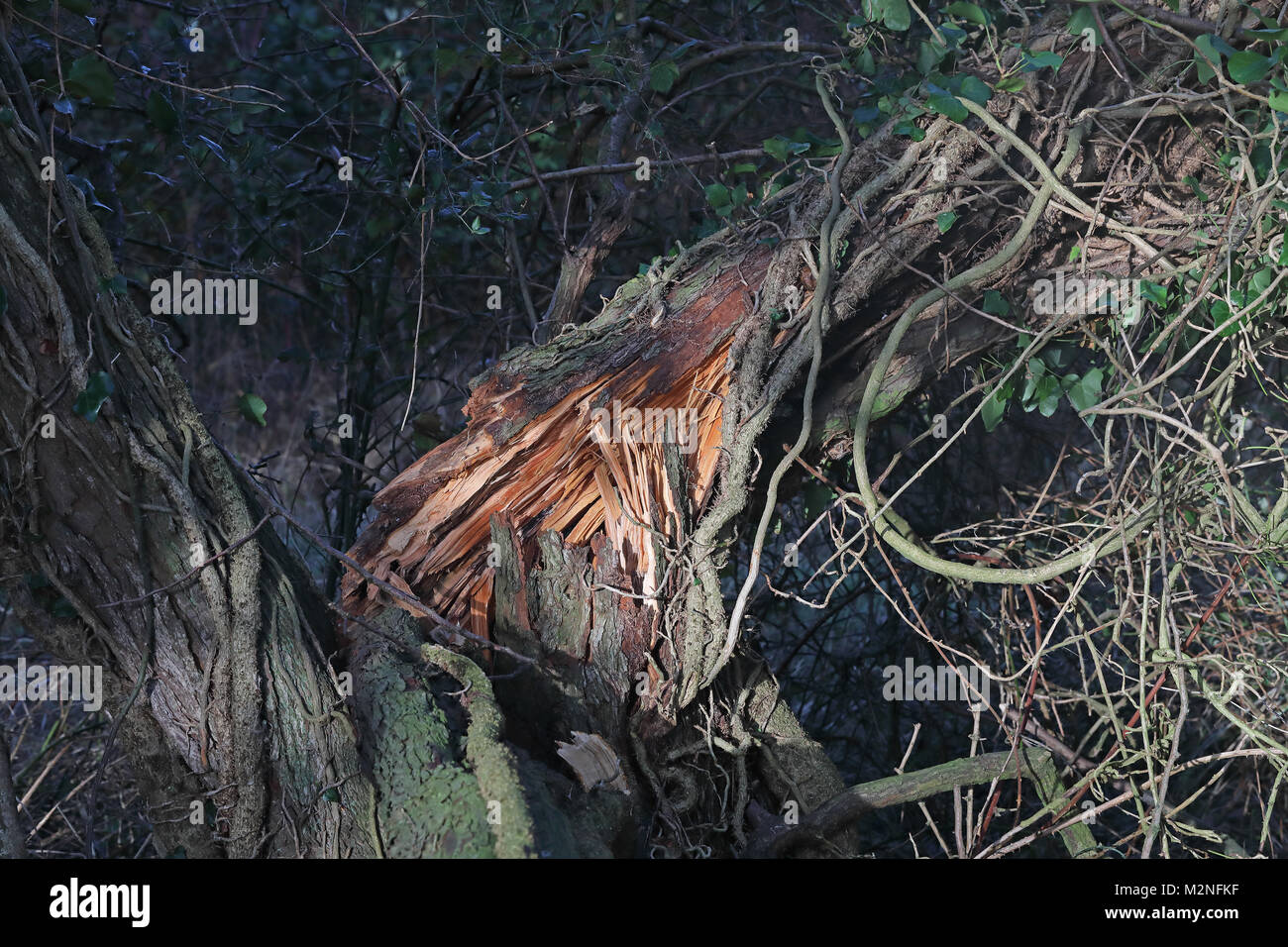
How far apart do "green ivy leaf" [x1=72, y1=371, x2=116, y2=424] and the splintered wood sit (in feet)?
2.19

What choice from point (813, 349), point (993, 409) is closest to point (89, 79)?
point (813, 349)

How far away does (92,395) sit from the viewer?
1754mm

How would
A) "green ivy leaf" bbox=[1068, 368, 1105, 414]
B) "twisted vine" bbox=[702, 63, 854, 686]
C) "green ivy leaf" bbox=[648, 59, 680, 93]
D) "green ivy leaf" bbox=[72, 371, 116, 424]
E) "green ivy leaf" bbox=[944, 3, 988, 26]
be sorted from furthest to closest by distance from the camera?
"green ivy leaf" bbox=[648, 59, 680, 93]
"green ivy leaf" bbox=[1068, 368, 1105, 414]
"twisted vine" bbox=[702, 63, 854, 686]
"green ivy leaf" bbox=[944, 3, 988, 26]
"green ivy leaf" bbox=[72, 371, 116, 424]

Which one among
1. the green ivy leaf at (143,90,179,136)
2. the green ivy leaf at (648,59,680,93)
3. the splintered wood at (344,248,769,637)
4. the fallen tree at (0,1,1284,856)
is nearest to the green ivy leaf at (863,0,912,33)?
the fallen tree at (0,1,1284,856)

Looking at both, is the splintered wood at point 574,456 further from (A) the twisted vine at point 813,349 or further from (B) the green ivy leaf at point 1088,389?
(B) the green ivy leaf at point 1088,389

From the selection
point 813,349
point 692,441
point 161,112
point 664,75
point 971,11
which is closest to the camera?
point 971,11

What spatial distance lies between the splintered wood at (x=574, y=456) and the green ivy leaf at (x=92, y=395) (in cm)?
67

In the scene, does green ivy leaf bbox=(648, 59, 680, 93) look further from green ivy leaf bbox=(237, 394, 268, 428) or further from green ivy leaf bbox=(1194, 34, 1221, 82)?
green ivy leaf bbox=(237, 394, 268, 428)

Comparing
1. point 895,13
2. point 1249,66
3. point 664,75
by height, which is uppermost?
point 664,75

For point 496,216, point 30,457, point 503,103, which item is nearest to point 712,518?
point 496,216

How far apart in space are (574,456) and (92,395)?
0.98m

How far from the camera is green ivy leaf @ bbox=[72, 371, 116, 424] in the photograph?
1.75m

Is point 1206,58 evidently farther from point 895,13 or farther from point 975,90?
point 895,13
